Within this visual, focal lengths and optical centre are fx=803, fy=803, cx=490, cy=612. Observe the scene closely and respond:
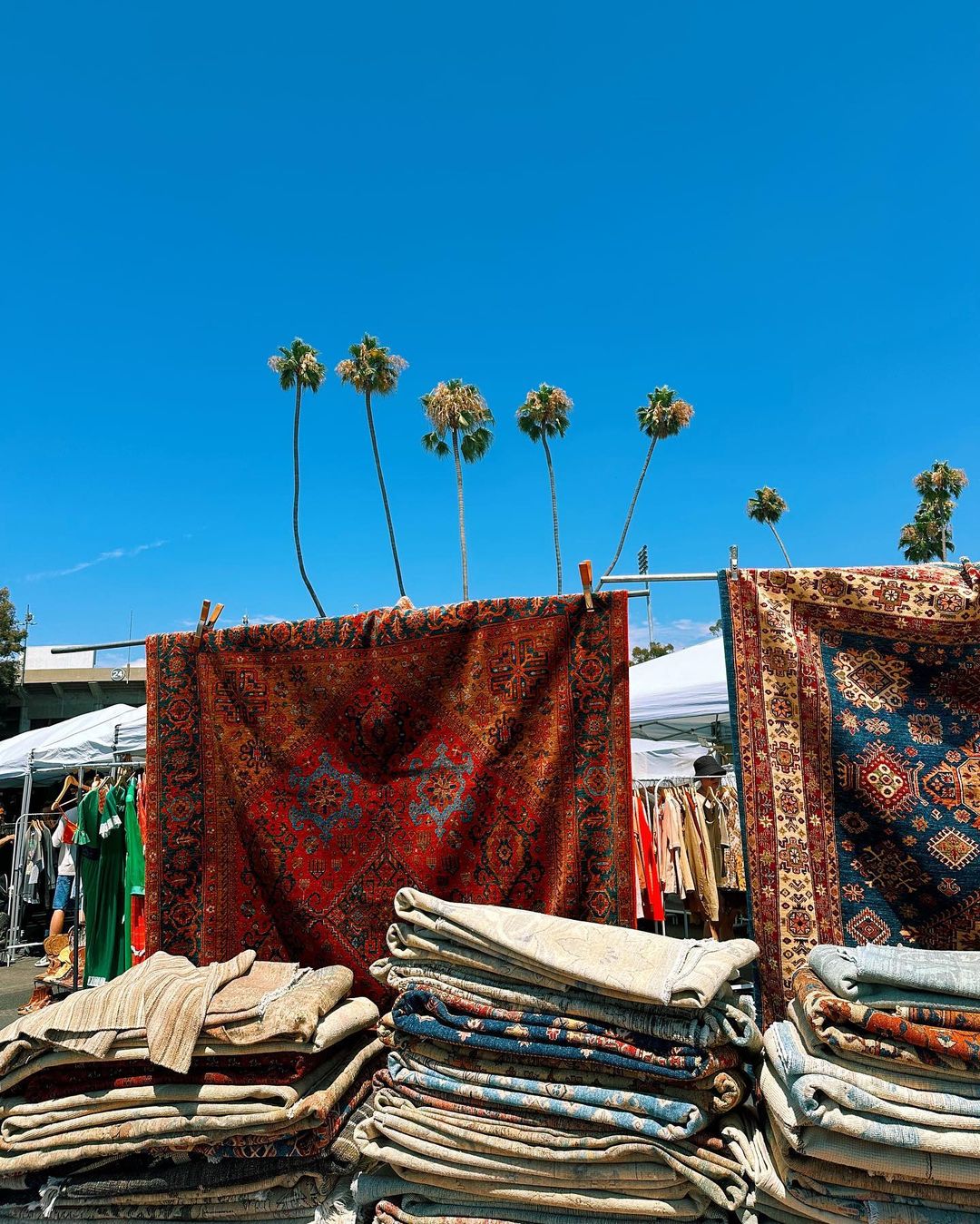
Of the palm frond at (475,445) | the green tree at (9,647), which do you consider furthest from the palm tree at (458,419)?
the green tree at (9,647)

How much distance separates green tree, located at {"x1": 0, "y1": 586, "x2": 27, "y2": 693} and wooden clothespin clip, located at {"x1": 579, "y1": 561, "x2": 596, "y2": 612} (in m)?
28.4

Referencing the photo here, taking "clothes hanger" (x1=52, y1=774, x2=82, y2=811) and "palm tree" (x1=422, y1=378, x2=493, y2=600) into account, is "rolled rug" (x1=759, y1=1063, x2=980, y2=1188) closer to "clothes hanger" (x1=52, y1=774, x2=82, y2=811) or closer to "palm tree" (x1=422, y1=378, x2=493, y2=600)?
"clothes hanger" (x1=52, y1=774, x2=82, y2=811)

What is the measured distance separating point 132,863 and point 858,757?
14.3 ft

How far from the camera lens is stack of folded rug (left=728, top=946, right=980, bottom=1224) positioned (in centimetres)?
190

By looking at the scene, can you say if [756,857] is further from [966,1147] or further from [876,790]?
[966,1147]

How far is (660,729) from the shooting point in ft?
28.5

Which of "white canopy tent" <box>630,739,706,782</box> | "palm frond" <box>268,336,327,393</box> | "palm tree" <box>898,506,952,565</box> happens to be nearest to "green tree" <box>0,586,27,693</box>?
"palm frond" <box>268,336,327,393</box>

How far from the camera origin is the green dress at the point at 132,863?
15.4ft

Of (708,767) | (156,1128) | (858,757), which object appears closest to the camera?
(156,1128)

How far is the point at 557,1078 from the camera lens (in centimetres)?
221

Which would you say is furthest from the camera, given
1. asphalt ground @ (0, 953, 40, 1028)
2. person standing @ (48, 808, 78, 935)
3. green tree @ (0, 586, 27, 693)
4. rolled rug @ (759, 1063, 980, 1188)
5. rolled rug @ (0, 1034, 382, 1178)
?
green tree @ (0, 586, 27, 693)

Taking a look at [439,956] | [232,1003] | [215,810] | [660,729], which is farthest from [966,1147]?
[660,729]

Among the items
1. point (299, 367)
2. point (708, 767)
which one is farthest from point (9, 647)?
point (708, 767)

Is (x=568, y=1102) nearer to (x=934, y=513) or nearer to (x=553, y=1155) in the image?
(x=553, y=1155)
